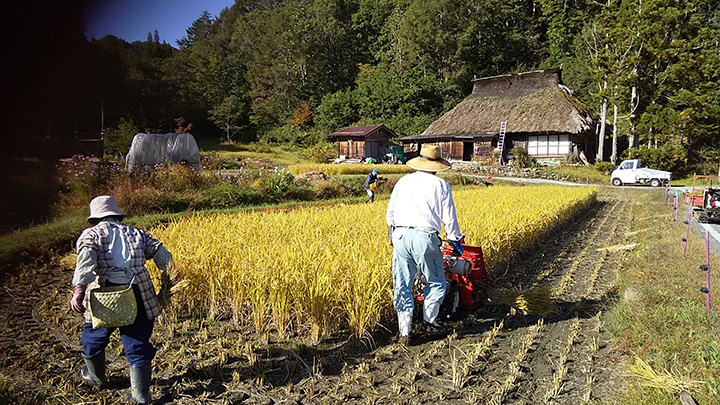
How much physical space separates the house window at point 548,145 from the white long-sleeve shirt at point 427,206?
23738 millimetres

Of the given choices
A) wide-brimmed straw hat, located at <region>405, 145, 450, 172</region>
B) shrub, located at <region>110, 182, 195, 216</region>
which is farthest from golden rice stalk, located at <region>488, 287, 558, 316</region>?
shrub, located at <region>110, 182, 195, 216</region>

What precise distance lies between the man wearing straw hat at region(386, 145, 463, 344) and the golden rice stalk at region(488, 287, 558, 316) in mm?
1258

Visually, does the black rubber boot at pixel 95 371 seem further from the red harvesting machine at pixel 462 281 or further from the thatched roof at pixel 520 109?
the thatched roof at pixel 520 109

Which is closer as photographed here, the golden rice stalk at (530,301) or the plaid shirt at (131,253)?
the plaid shirt at (131,253)

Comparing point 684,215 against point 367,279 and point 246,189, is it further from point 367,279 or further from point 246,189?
point 246,189

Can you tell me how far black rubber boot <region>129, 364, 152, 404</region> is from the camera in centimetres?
226

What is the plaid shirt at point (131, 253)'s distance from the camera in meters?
2.16

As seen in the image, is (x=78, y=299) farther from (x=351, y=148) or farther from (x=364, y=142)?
(x=351, y=148)

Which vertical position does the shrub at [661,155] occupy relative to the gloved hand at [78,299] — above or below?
above

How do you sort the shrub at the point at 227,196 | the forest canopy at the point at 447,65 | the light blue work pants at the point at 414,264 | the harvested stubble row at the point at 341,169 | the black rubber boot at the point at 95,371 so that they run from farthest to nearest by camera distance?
the forest canopy at the point at 447,65 < the harvested stubble row at the point at 341,169 < the shrub at the point at 227,196 < the light blue work pants at the point at 414,264 < the black rubber boot at the point at 95,371

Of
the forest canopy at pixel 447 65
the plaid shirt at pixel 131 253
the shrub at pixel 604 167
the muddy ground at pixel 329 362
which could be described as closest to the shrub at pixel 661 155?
the forest canopy at pixel 447 65

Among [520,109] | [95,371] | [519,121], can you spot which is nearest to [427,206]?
[95,371]

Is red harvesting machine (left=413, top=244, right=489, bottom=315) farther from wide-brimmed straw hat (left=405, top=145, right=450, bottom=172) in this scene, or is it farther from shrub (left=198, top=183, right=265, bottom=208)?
→ shrub (left=198, top=183, right=265, bottom=208)

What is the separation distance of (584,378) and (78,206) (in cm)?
606
